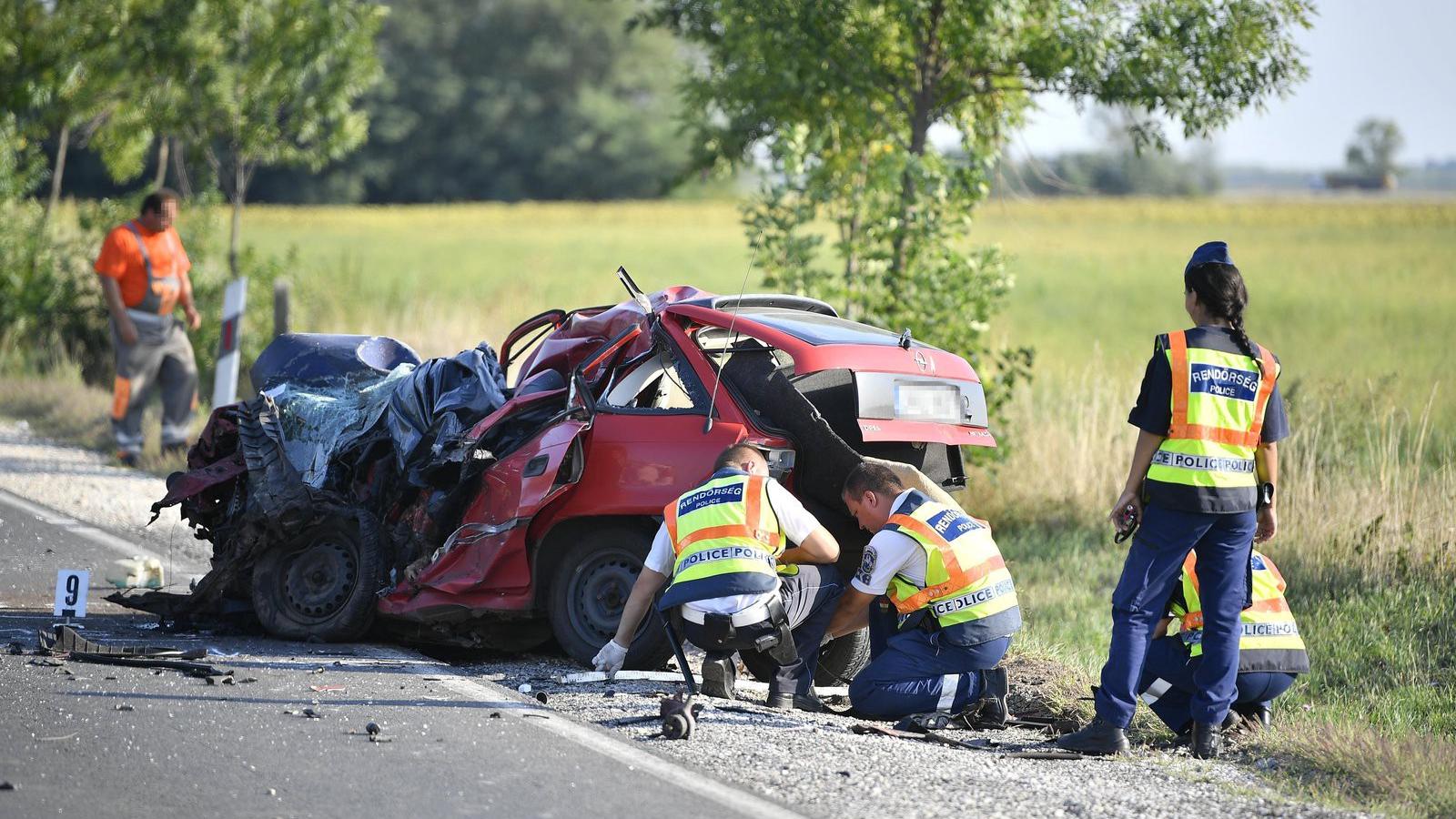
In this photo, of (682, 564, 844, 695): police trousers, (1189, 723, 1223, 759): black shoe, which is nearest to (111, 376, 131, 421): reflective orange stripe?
(682, 564, 844, 695): police trousers

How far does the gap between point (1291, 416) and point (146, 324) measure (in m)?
9.33

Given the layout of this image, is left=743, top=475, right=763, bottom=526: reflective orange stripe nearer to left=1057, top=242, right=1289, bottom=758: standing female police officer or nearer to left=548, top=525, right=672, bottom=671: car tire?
left=548, top=525, right=672, bottom=671: car tire

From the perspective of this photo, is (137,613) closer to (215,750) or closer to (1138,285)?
(215,750)

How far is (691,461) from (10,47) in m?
15.2

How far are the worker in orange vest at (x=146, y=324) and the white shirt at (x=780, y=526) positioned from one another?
759 centimetres

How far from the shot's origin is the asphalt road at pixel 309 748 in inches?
190

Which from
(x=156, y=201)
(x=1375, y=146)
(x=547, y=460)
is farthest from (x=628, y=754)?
(x=1375, y=146)

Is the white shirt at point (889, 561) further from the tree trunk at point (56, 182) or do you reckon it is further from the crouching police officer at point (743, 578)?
the tree trunk at point (56, 182)

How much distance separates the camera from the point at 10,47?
60.4 ft

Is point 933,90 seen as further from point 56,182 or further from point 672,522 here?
point 56,182

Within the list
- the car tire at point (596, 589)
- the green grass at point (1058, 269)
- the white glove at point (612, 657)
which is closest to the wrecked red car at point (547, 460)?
the car tire at point (596, 589)

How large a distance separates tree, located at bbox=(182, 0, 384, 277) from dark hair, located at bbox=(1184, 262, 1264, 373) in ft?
45.0

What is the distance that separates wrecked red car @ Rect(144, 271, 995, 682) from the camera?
6613 millimetres

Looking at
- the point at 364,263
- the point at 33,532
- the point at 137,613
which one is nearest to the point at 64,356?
the point at 33,532
